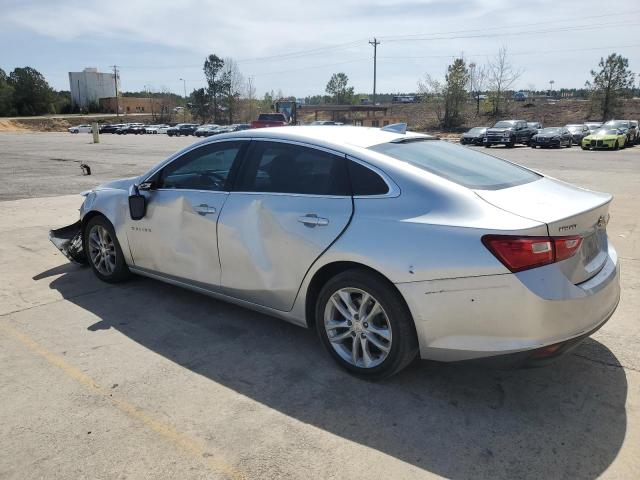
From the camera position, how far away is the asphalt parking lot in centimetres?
261

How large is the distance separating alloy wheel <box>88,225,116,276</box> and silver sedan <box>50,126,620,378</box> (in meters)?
0.79

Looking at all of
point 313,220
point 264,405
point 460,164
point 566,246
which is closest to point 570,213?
point 566,246

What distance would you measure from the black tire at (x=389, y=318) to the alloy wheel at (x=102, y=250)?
283 cm

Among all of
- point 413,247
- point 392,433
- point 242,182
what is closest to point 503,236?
point 413,247

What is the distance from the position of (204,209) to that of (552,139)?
32.6 m

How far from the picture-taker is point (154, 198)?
4621mm

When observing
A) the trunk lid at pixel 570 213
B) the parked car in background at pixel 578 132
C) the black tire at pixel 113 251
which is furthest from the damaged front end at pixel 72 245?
the parked car in background at pixel 578 132

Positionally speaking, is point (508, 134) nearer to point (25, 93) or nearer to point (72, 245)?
point (72, 245)

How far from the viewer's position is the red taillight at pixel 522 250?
2725 mm

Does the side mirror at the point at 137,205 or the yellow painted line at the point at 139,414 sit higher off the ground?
the side mirror at the point at 137,205

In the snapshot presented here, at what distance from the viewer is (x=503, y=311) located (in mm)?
2768

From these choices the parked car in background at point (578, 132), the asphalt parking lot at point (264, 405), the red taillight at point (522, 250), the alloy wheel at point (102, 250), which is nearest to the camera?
the asphalt parking lot at point (264, 405)

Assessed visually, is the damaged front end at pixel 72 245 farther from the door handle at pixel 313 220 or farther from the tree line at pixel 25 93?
the tree line at pixel 25 93

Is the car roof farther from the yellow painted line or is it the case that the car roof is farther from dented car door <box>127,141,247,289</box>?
the yellow painted line
